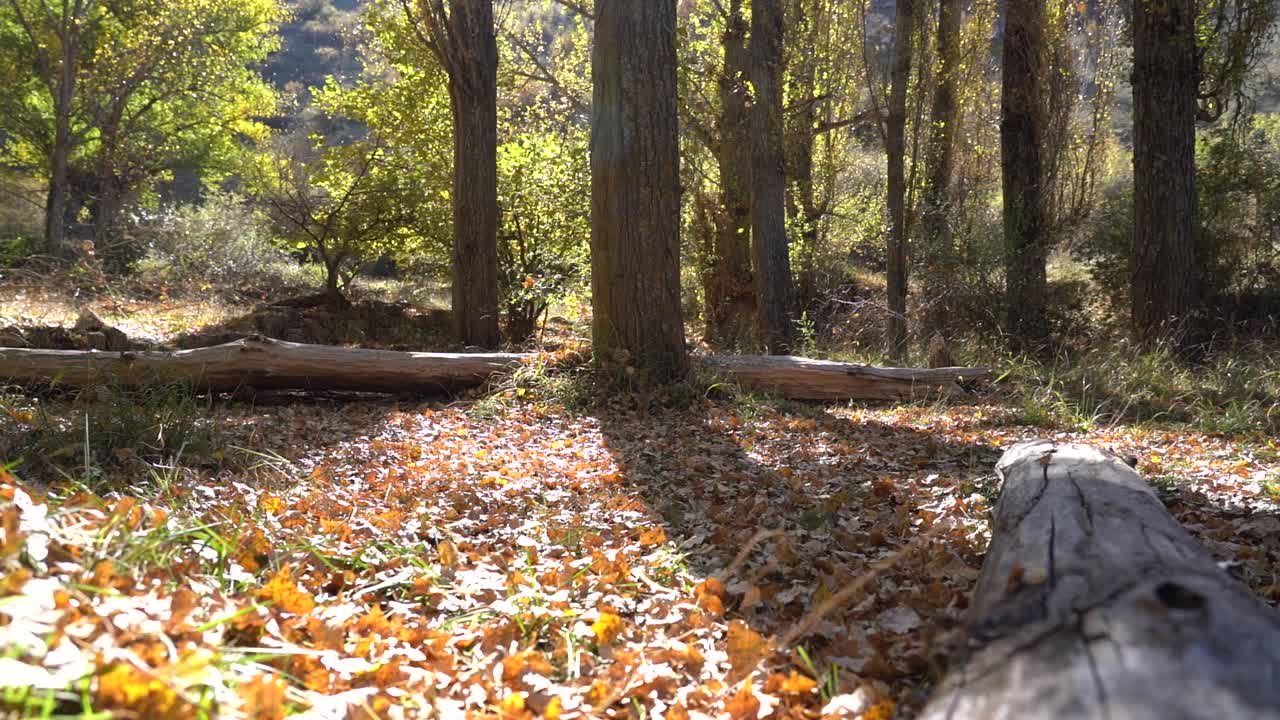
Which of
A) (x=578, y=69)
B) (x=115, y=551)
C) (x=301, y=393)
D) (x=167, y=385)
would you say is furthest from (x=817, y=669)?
(x=578, y=69)

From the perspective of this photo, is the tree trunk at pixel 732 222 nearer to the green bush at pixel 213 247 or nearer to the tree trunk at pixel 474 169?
the tree trunk at pixel 474 169

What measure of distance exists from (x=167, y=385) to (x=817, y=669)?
16.8 ft

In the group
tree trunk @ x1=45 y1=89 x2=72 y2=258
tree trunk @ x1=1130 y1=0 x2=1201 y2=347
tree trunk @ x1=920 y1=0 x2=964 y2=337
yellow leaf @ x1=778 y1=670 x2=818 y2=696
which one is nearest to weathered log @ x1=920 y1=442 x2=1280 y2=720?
yellow leaf @ x1=778 y1=670 x2=818 y2=696

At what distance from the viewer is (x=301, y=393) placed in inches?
290

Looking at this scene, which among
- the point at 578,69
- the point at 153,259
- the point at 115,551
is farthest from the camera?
the point at 153,259

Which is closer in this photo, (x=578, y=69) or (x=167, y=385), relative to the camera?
(x=167, y=385)

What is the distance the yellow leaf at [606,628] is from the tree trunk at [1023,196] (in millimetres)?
10144

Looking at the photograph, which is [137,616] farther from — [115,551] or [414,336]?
[414,336]

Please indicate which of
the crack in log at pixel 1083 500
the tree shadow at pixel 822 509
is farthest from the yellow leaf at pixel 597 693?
the crack in log at pixel 1083 500

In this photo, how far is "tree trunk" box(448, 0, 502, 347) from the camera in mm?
9992

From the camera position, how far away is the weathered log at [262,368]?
619cm

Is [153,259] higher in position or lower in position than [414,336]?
higher

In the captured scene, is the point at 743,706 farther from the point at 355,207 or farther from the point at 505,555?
the point at 355,207

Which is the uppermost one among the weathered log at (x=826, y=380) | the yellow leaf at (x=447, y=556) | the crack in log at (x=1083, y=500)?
the weathered log at (x=826, y=380)
